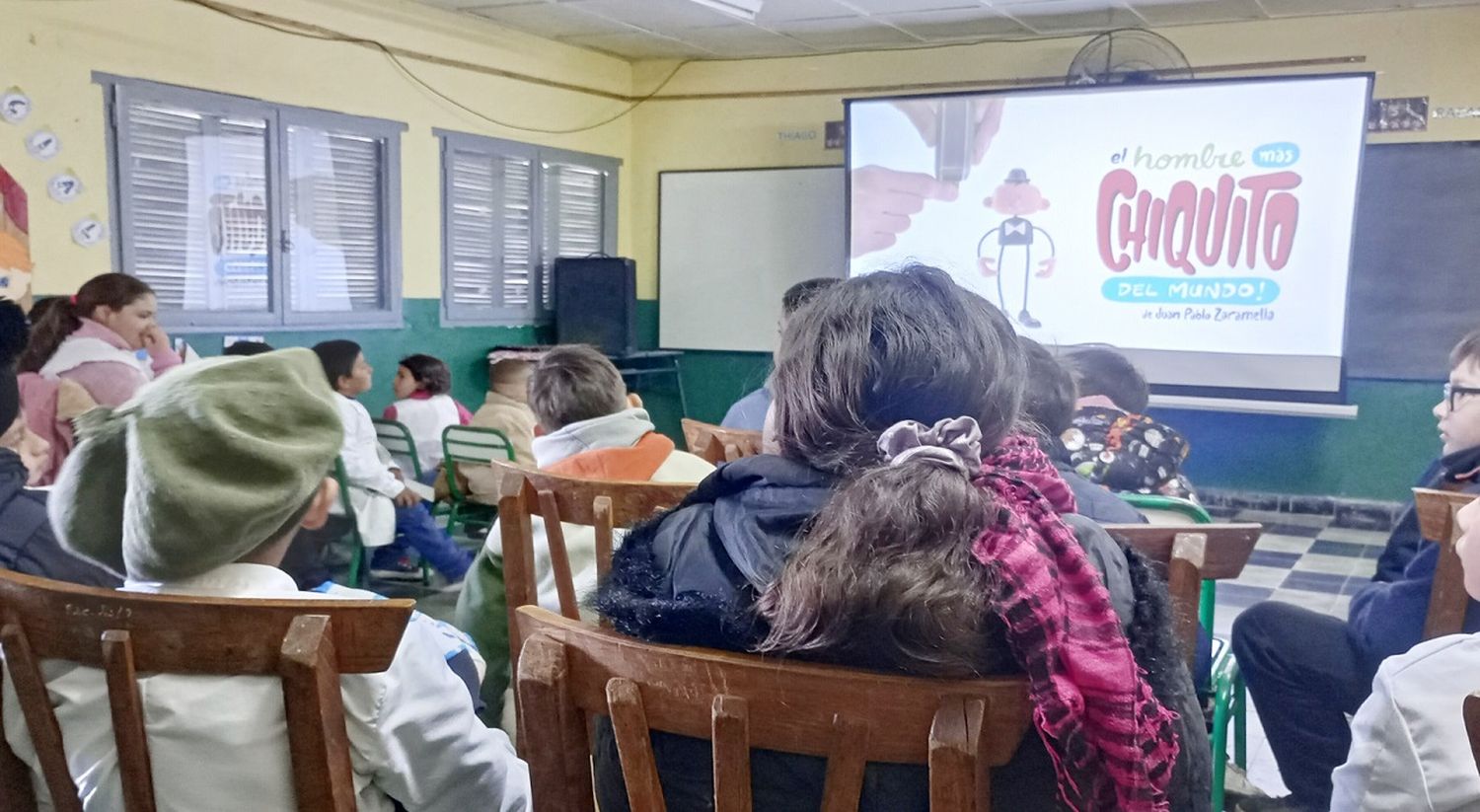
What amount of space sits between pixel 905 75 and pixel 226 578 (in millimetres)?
5839

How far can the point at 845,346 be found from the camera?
106 centimetres

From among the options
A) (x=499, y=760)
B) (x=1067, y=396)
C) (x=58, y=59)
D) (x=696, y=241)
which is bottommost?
(x=499, y=760)

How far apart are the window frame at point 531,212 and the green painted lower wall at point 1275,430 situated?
0.33 feet

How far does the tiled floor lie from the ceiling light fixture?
10.9 feet

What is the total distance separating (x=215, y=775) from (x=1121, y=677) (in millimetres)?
865

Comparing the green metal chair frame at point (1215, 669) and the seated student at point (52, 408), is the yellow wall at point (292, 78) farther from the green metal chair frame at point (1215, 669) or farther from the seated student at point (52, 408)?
the green metal chair frame at point (1215, 669)

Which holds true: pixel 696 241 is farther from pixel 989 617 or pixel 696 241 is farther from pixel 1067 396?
pixel 989 617

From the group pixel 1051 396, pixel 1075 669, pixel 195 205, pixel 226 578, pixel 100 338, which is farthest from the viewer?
pixel 195 205

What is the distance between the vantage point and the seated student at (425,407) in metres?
4.56

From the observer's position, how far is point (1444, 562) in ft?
5.77

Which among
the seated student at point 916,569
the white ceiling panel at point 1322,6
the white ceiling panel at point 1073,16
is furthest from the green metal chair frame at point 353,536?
the white ceiling panel at point 1322,6

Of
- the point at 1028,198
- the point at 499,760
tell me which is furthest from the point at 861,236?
the point at 499,760

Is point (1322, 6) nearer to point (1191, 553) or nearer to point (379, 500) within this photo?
point (379, 500)

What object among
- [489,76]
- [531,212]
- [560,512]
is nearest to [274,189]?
[489,76]
